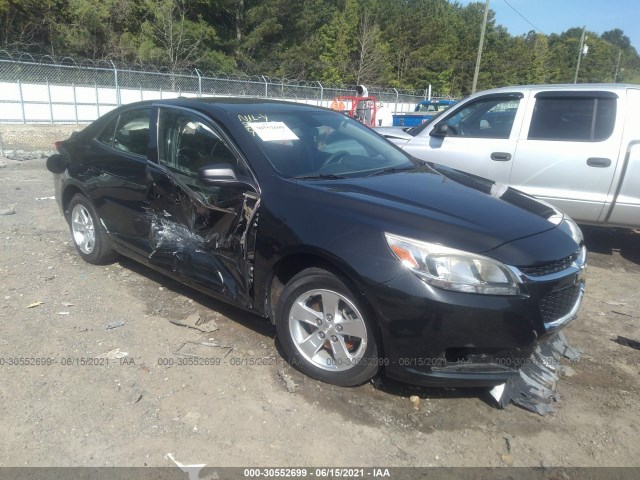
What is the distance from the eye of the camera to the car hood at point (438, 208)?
280 centimetres

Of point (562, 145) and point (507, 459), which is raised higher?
point (562, 145)

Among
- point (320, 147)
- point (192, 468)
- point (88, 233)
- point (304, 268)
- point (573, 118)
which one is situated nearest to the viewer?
point (192, 468)

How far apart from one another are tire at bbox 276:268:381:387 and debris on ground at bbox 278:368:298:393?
0.32ft

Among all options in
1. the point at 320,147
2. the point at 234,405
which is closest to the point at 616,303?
the point at 320,147

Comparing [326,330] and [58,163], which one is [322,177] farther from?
[58,163]

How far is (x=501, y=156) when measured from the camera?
19.3ft

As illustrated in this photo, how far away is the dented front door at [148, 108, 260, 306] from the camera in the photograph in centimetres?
343

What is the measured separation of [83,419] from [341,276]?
162 centimetres

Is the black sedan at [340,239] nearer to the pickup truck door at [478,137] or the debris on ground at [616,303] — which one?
the debris on ground at [616,303]

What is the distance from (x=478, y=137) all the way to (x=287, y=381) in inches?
162

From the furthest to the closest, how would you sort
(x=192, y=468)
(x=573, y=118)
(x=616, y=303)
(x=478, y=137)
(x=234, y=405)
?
(x=478, y=137) → (x=573, y=118) → (x=616, y=303) → (x=234, y=405) → (x=192, y=468)

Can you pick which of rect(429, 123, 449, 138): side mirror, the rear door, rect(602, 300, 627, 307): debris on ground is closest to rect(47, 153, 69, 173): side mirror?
the rear door

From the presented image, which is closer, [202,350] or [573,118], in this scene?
[202,350]

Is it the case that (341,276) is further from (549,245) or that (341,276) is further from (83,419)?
(83,419)
